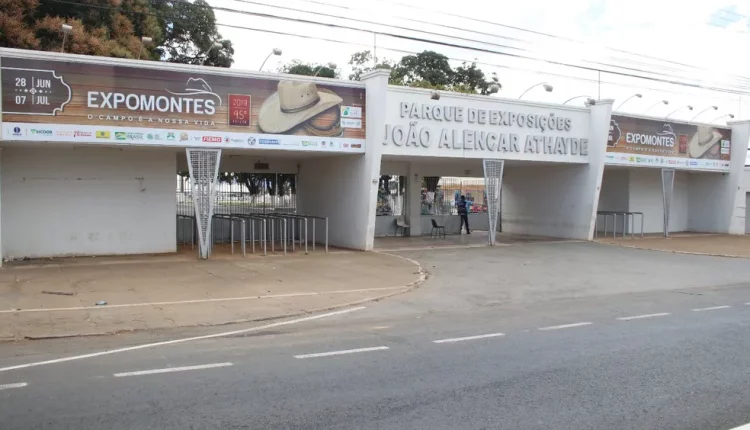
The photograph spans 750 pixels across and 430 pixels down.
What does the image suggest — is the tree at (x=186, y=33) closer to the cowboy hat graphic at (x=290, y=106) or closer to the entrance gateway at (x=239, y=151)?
the entrance gateway at (x=239, y=151)

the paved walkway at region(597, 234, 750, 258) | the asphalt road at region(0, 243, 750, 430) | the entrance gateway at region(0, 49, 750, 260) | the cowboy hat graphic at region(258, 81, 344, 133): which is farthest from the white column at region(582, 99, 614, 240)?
the asphalt road at region(0, 243, 750, 430)

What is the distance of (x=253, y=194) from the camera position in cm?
2236

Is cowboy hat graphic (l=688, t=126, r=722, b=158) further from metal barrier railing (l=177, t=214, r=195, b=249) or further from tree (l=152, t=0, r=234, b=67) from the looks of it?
A: tree (l=152, t=0, r=234, b=67)

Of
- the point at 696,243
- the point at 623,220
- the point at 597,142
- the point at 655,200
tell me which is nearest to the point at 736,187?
the point at 655,200

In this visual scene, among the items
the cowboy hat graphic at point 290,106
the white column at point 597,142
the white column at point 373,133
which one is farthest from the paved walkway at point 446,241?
the cowboy hat graphic at point 290,106

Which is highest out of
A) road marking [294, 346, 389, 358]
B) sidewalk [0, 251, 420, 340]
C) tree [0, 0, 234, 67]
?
tree [0, 0, 234, 67]

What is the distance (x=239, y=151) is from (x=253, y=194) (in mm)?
5090

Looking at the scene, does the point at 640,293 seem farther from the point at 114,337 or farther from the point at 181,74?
the point at 181,74

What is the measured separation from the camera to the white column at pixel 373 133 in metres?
18.0

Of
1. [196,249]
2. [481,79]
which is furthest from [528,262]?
[481,79]

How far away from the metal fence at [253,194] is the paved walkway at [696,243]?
502 inches

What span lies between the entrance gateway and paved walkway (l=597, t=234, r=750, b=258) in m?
2.15

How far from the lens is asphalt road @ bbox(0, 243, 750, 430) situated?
4.90m

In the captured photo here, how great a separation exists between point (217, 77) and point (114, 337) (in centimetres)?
954
